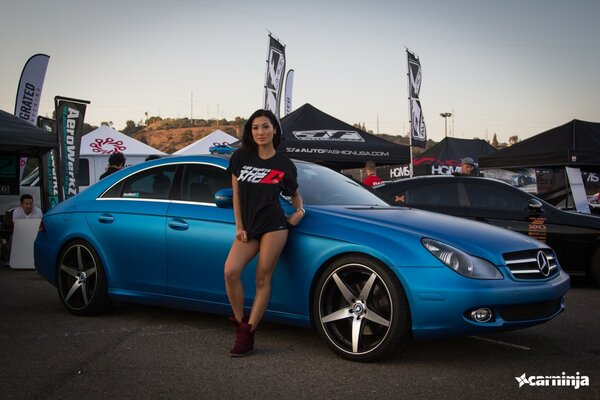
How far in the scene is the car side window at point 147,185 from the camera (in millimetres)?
5297

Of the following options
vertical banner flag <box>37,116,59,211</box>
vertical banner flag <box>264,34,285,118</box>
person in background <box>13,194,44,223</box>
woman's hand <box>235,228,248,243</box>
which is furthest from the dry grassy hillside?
woman's hand <box>235,228,248,243</box>

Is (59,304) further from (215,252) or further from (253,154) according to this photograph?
(253,154)

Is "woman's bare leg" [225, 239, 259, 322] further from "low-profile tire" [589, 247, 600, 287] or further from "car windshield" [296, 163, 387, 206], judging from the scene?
"low-profile tire" [589, 247, 600, 287]

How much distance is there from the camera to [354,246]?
406 centimetres

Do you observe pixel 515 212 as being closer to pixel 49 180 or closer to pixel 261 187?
pixel 261 187

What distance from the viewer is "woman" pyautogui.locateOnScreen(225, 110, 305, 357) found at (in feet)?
14.0

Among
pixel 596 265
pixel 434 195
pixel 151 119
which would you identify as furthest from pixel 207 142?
pixel 151 119

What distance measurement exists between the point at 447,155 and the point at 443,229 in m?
29.9

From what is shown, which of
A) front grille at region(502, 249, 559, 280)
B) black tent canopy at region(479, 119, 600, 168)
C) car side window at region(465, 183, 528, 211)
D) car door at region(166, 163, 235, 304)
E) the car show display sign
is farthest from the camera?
black tent canopy at region(479, 119, 600, 168)

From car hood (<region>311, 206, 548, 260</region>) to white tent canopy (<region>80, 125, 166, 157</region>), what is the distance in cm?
1669

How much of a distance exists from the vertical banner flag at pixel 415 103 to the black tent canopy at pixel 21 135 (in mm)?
10760

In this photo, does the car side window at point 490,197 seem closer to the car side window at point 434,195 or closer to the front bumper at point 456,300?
the car side window at point 434,195

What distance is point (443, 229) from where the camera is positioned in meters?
4.21

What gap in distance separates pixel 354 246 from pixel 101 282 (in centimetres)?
258
